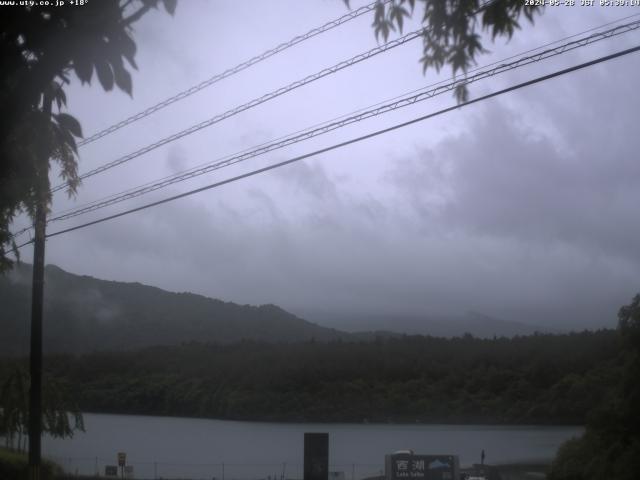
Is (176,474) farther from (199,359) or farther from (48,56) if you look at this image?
(48,56)

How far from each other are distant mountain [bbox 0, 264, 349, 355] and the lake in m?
5.87

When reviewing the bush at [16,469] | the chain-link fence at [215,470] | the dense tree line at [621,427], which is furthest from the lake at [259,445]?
the dense tree line at [621,427]

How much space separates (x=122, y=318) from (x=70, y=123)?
49.5 m

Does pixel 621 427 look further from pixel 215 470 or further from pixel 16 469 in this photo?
pixel 215 470

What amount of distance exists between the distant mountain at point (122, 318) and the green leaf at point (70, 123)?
26.1m

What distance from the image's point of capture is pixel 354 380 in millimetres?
50094

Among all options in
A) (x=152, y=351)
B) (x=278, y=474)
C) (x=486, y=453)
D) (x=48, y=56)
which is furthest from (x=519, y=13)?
(x=152, y=351)

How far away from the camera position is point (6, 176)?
7.11m

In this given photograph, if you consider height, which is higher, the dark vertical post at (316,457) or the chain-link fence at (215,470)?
the dark vertical post at (316,457)

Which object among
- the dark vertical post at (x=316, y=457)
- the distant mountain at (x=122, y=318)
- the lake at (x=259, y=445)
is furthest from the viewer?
the distant mountain at (x=122, y=318)

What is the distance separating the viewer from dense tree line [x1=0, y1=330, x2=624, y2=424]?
142ft

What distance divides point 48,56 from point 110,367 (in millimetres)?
40538

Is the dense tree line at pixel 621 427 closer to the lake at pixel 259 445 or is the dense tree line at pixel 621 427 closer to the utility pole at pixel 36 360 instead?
the lake at pixel 259 445

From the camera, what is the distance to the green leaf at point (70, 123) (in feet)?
22.2
